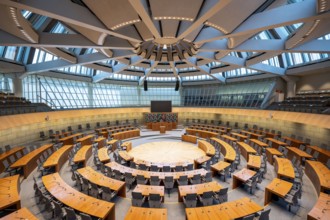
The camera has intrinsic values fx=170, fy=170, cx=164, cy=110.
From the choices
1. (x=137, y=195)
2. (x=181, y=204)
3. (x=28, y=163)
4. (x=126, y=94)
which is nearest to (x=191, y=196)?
(x=181, y=204)

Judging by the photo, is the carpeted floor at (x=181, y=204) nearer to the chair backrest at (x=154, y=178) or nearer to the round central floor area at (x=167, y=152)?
the chair backrest at (x=154, y=178)

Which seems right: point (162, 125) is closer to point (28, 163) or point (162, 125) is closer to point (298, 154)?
point (298, 154)

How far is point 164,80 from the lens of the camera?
34.3 meters

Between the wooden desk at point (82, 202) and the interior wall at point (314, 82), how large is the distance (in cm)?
2335

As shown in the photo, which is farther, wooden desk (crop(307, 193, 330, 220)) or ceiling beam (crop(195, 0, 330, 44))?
ceiling beam (crop(195, 0, 330, 44))

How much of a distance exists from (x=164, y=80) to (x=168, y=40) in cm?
2295

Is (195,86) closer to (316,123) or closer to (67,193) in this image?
(316,123)

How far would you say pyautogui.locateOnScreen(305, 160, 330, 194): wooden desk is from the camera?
7.82 meters

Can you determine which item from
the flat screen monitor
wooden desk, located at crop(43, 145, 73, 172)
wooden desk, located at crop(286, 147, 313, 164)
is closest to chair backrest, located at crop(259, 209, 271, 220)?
wooden desk, located at crop(286, 147, 313, 164)

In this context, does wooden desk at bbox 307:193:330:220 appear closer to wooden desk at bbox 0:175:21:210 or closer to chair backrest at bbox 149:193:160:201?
chair backrest at bbox 149:193:160:201

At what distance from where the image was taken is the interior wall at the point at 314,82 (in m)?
18.1

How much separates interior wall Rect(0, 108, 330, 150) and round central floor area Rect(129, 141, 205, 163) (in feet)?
30.4

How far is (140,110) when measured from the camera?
3009cm

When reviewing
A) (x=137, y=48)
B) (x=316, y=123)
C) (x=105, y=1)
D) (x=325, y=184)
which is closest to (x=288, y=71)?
(x=316, y=123)
